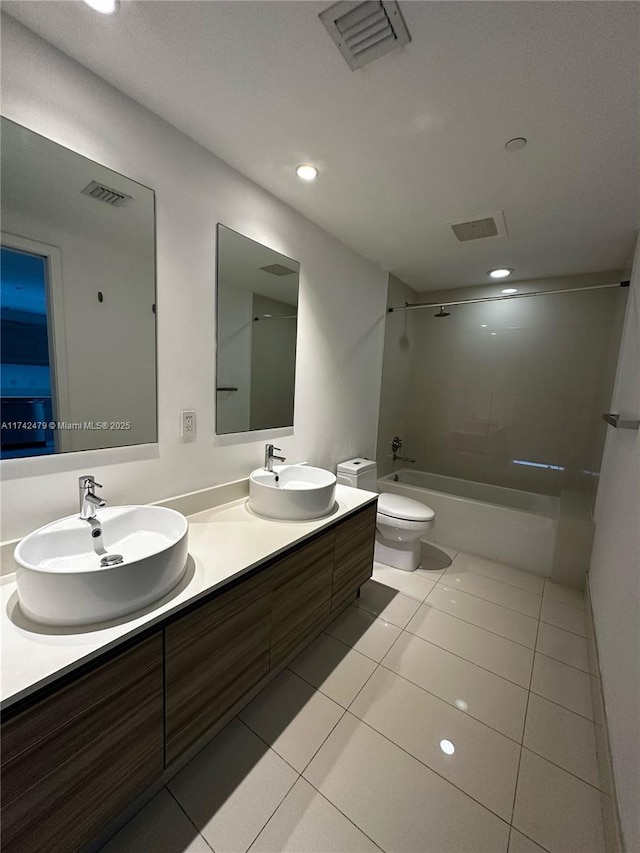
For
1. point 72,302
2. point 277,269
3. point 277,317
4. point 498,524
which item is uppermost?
point 277,269

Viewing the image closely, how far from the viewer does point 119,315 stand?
128cm

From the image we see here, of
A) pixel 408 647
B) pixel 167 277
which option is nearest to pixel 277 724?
pixel 408 647

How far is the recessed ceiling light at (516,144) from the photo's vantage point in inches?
52.5

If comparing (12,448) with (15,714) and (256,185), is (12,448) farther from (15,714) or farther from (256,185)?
(256,185)

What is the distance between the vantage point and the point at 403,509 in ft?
8.11

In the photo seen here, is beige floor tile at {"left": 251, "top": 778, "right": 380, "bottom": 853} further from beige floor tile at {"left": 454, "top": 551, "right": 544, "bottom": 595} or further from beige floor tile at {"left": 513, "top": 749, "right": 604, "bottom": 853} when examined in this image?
beige floor tile at {"left": 454, "top": 551, "right": 544, "bottom": 595}

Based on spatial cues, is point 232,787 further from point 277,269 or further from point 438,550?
point 277,269

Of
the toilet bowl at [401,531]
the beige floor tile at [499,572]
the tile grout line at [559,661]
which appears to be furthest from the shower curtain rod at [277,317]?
the tile grout line at [559,661]

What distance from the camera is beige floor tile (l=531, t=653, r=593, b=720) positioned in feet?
4.95

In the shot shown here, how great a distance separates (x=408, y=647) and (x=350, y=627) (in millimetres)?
317

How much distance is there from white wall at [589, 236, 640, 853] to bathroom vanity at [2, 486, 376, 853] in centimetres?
113

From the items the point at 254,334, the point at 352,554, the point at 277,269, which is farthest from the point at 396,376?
the point at 352,554

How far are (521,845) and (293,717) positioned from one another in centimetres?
81

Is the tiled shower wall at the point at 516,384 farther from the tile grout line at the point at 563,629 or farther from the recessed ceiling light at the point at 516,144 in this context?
the recessed ceiling light at the point at 516,144
